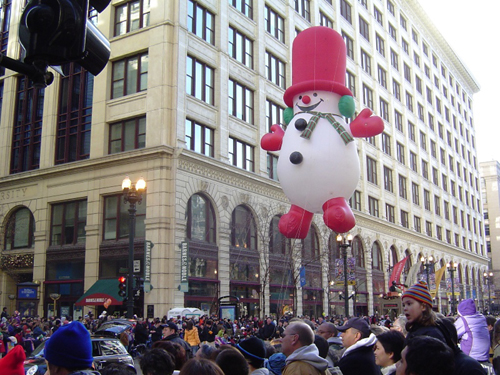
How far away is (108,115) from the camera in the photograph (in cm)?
3241

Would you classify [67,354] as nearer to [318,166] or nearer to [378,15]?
[318,166]

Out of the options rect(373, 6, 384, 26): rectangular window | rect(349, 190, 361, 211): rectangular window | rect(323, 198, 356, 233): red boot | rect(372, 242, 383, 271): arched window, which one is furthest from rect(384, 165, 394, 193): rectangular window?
rect(323, 198, 356, 233): red boot

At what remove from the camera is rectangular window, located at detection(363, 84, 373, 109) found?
52188 mm

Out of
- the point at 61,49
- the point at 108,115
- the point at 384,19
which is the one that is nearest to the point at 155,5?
the point at 108,115

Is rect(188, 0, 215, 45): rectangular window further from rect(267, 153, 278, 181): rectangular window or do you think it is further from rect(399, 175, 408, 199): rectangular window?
rect(399, 175, 408, 199): rectangular window

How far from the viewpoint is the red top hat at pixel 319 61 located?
11.1m

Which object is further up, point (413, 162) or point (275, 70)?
point (275, 70)

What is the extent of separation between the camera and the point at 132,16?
108ft

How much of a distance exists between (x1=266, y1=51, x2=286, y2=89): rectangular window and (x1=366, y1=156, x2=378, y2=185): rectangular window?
14457 millimetres

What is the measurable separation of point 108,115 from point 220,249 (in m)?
10.2

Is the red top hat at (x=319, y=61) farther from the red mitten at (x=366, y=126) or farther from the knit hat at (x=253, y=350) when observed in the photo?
the knit hat at (x=253, y=350)

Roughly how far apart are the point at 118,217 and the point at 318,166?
2228cm

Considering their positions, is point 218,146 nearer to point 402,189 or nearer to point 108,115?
point 108,115

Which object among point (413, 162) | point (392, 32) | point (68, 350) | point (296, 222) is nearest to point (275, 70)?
point (392, 32)
